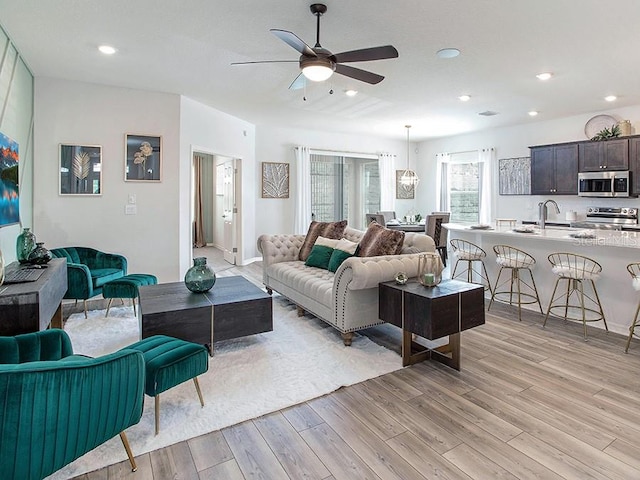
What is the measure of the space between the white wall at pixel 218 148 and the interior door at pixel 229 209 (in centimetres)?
27

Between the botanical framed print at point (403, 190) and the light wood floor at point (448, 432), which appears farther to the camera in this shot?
the botanical framed print at point (403, 190)

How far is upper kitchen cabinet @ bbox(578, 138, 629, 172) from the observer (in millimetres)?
5832

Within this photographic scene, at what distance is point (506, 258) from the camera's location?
4277 millimetres

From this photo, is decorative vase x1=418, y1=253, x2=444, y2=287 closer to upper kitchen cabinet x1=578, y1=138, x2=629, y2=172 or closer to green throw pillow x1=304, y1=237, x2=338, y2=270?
green throw pillow x1=304, y1=237, x2=338, y2=270

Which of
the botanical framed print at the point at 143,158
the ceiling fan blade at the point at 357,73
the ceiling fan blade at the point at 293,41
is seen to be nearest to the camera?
the ceiling fan blade at the point at 293,41

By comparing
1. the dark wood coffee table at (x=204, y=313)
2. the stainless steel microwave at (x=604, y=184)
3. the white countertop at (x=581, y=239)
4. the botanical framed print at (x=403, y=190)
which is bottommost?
the dark wood coffee table at (x=204, y=313)

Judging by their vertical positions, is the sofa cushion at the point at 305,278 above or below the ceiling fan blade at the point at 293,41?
below

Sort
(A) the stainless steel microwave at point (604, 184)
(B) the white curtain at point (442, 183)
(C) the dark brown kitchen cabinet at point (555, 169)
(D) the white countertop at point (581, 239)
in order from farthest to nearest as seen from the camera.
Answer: (B) the white curtain at point (442, 183) < (C) the dark brown kitchen cabinet at point (555, 169) < (A) the stainless steel microwave at point (604, 184) < (D) the white countertop at point (581, 239)

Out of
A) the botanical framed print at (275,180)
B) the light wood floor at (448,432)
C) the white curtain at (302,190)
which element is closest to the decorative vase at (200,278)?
the light wood floor at (448,432)

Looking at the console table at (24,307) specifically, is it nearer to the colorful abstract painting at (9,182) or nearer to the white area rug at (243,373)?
the white area rug at (243,373)

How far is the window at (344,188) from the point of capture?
888 centimetres

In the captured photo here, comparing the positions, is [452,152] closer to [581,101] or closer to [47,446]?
[581,101]

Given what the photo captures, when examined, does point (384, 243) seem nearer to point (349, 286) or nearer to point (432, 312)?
point (349, 286)

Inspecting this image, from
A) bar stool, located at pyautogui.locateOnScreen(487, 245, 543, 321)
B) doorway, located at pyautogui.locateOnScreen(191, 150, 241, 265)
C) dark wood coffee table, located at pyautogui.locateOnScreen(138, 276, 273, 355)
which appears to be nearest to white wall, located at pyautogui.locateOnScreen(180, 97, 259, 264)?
doorway, located at pyautogui.locateOnScreen(191, 150, 241, 265)
